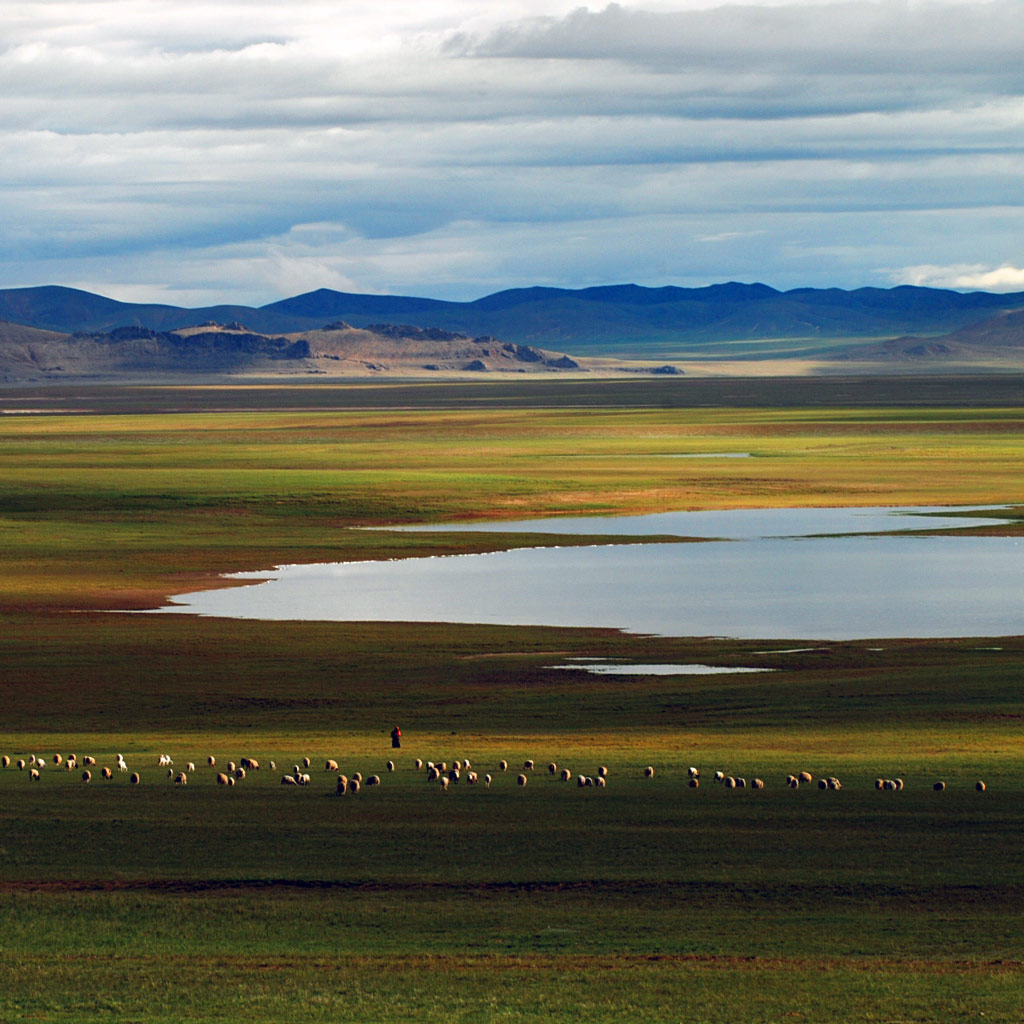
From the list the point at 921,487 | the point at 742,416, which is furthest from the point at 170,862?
the point at 742,416

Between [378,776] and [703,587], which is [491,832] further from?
[703,587]

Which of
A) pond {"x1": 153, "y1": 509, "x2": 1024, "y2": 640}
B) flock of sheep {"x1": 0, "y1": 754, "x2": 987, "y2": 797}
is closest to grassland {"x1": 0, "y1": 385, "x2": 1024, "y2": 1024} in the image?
flock of sheep {"x1": 0, "y1": 754, "x2": 987, "y2": 797}

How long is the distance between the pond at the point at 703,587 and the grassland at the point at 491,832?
2976 mm

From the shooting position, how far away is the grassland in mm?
16953

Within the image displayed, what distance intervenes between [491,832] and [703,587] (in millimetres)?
31758

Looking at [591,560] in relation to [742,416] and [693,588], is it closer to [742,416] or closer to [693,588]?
[693,588]

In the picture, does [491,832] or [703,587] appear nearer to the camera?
[491,832]

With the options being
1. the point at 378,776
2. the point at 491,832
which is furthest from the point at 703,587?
the point at 491,832

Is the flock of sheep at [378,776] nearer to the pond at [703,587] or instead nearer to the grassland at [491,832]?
the grassland at [491,832]

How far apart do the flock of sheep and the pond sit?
59.3ft

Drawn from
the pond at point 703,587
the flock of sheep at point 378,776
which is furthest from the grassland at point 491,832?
the pond at point 703,587

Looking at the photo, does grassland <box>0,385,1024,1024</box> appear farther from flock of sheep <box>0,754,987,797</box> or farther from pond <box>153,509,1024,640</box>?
pond <box>153,509,1024,640</box>

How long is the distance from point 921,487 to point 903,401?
109 m

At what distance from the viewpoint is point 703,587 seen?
54.3 m
